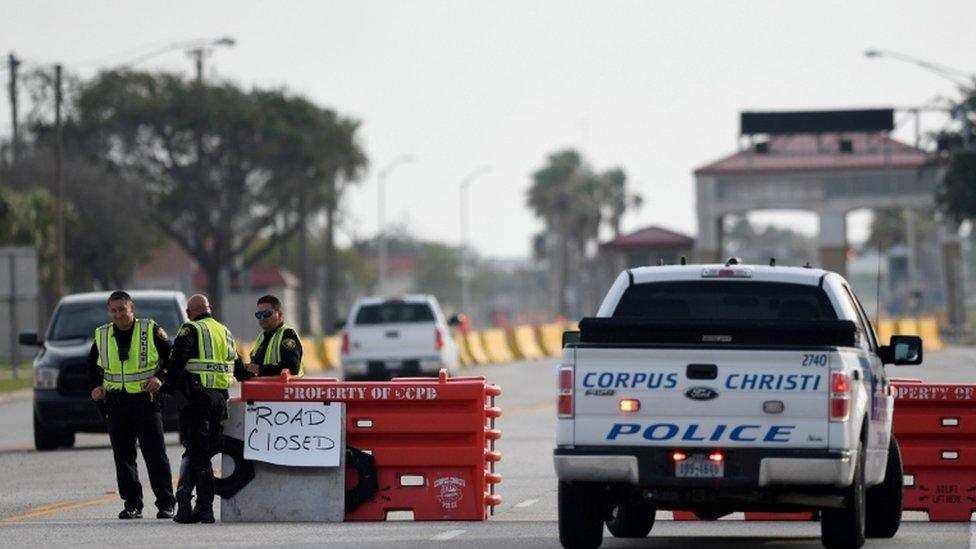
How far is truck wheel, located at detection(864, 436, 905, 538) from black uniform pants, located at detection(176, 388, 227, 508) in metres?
4.70

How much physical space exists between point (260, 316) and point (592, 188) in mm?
107240

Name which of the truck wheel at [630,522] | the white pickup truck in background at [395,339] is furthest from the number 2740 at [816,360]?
the white pickup truck in background at [395,339]

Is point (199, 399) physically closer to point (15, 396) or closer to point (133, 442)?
point (133, 442)

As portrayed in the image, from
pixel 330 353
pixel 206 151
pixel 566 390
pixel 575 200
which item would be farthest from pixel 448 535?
pixel 575 200

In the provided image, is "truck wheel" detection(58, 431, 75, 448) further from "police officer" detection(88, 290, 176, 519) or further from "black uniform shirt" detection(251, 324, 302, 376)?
"black uniform shirt" detection(251, 324, 302, 376)

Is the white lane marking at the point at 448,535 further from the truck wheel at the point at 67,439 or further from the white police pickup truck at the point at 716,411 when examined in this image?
the truck wheel at the point at 67,439

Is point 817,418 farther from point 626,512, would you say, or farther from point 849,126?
point 849,126

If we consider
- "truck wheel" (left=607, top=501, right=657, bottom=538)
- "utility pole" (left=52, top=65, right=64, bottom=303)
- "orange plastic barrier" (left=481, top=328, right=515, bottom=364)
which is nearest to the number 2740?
"truck wheel" (left=607, top=501, right=657, bottom=538)

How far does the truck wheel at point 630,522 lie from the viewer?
47.9 feet

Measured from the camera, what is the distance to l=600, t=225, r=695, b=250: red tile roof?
289 ft

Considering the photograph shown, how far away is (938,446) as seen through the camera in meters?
16.6

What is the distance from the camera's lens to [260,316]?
16.8m

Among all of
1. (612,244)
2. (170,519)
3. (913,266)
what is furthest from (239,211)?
(170,519)

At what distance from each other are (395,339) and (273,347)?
73.6 ft
